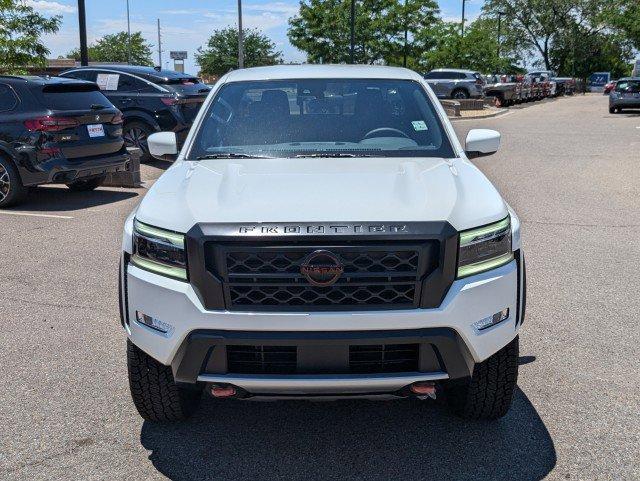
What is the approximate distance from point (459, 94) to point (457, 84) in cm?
51

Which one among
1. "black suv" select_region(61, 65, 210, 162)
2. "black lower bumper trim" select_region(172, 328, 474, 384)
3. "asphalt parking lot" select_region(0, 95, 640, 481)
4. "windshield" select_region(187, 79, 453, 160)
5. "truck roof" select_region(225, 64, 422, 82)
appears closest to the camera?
"black lower bumper trim" select_region(172, 328, 474, 384)

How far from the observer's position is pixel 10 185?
9.74 m

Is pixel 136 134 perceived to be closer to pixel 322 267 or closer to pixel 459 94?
pixel 322 267

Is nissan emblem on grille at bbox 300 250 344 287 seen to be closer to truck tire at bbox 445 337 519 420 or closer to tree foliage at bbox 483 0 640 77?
truck tire at bbox 445 337 519 420

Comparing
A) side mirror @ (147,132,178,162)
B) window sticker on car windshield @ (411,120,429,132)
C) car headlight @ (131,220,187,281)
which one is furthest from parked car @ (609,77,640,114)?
car headlight @ (131,220,187,281)

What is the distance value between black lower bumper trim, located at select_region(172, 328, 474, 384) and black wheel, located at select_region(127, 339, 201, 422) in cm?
30

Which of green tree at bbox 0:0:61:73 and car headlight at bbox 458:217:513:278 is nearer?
car headlight at bbox 458:217:513:278

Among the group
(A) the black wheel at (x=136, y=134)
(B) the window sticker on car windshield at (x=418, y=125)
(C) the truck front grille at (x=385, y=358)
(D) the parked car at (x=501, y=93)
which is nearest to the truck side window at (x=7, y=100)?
(A) the black wheel at (x=136, y=134)

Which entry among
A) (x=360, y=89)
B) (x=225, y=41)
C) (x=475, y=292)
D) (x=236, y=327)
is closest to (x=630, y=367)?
(x=475, y=292)

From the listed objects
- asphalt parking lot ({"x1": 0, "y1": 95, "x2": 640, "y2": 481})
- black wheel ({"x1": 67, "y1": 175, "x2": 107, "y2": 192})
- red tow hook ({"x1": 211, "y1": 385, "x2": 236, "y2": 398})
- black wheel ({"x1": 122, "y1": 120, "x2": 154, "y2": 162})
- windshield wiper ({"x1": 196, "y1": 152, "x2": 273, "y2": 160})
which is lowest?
asphalt parking lot ({"x1": 0, "y1": 95, "x2": 640, "y2": 481})

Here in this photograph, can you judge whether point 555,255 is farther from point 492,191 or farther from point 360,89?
point 492,191

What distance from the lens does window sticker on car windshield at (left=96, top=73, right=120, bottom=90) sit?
14250 millimetres

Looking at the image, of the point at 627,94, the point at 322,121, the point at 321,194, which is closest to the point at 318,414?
the point at 321,194

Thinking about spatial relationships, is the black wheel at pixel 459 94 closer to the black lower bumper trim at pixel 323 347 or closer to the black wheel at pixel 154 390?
the black wheel at pixel 154 390
